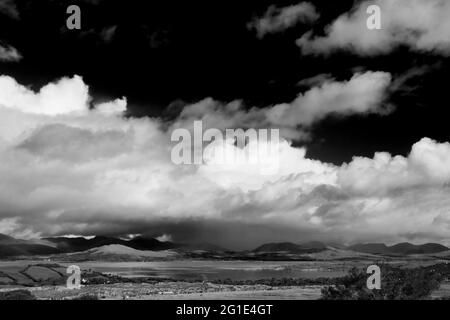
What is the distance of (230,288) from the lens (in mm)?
119688

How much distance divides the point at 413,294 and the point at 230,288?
2318 inches

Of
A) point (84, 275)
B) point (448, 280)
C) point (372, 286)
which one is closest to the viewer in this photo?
point (372, 286)
